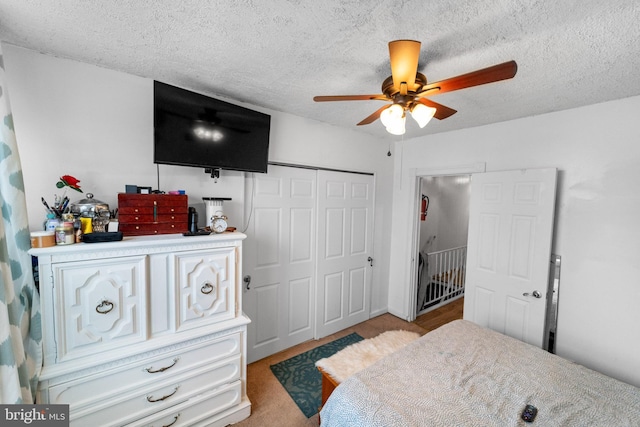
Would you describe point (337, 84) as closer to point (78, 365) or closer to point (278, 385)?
point (78, 365)

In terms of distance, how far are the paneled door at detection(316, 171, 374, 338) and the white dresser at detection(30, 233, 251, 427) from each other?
1265mm

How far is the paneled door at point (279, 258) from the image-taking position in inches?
97.8

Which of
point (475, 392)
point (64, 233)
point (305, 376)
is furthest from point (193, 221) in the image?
point (475, 392)

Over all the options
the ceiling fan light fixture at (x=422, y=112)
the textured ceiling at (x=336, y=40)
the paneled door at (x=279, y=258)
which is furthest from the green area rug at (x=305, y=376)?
the textured ceiling at (x=336, y=40)

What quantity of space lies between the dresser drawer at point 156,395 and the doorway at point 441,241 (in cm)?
269

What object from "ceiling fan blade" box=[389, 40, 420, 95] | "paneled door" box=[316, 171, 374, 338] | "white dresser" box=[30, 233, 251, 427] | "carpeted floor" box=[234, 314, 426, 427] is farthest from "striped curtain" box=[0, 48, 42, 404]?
"paneled door" box=[316, 171, 374, 338]

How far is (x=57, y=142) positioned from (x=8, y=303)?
101 centimetres

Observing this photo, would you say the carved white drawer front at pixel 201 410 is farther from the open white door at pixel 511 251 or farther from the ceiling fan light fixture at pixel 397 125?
the open white door at pixel 511 251

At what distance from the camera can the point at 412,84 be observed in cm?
131

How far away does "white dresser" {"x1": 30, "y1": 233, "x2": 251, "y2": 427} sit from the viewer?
4.45 ft

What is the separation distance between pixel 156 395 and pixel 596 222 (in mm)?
3457

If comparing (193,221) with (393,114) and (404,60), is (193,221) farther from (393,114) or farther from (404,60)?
(404,60)

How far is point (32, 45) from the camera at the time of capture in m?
1.48

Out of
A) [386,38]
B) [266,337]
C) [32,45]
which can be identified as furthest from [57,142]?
[266,337]
